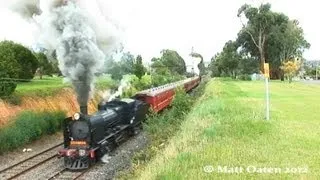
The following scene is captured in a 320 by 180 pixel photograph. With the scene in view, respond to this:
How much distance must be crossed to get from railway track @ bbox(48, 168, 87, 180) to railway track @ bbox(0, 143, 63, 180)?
1549 mm

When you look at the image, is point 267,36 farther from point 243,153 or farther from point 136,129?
point 243,153

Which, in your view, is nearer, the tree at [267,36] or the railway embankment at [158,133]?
the railway embankment at [158,133]

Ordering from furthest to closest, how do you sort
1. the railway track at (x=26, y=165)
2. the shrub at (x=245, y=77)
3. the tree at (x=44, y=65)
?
the shrub at (x=245, y=77) → the tree at (x=44, y=65) → the railway track at (x=26, y=165)

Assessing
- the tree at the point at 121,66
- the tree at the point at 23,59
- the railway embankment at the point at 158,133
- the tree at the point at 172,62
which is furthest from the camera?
the tree at the point at 172,62

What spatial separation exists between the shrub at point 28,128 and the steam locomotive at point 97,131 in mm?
4674

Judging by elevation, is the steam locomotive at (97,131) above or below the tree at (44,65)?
below

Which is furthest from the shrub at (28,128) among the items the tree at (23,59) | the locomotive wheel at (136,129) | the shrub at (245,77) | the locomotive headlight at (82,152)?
the shrub at (245,77)

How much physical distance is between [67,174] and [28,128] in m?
7.81

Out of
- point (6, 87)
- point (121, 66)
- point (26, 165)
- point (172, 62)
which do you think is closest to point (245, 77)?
point (172, 62)

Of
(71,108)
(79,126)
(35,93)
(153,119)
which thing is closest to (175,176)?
(79,126)

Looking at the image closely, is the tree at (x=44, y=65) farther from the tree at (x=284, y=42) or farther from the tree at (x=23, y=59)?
the tree at (x=284, y=42)

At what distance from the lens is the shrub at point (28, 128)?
23625mm

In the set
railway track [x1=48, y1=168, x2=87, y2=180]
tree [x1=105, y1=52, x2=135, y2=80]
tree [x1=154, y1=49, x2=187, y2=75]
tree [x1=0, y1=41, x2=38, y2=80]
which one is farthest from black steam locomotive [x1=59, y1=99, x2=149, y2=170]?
tree [x1=154, y1=49, x2=187, y2=75]

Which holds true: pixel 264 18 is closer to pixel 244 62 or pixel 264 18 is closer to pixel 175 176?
pixel 244 62
